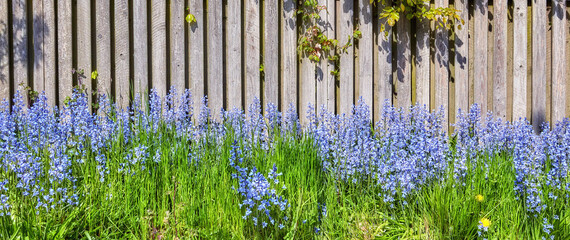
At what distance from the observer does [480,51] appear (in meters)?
5.03

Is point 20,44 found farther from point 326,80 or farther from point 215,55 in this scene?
point 326,80

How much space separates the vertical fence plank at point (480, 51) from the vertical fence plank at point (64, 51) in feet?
11.2

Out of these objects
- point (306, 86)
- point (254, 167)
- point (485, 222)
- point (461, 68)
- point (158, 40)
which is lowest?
point (485, 222)

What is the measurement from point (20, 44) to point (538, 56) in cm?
444

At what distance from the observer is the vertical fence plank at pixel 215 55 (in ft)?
14.6

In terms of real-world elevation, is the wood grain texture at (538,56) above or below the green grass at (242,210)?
above

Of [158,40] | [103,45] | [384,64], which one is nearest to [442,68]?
[384,64]

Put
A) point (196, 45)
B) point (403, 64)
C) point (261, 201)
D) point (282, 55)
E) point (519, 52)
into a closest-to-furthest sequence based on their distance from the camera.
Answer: point (261, 201)
point (196, 45)
point (282, 55)
point (403, 64)
point (519, 52)

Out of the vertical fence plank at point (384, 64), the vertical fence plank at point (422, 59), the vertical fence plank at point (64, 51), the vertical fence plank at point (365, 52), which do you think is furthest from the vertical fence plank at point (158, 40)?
the vertical fence plank at point (422, 59)

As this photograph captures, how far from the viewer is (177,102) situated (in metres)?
4.31

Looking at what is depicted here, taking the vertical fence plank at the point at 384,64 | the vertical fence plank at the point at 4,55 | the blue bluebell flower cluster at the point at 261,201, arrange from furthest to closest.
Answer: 1. the vertical fence plank at the point at 384,64
2. the vertical fence plank at the point at 4,55
3. the blue bluebell flower cluster at the point at 261,201

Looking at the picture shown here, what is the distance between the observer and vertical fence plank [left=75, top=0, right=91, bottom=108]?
14.0 ft

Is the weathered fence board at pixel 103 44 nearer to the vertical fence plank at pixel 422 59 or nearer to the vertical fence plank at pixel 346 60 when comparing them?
the vertical fence plank at pixel 346 60

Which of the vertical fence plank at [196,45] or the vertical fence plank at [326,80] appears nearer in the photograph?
the vertical fence plank at [196,45]
